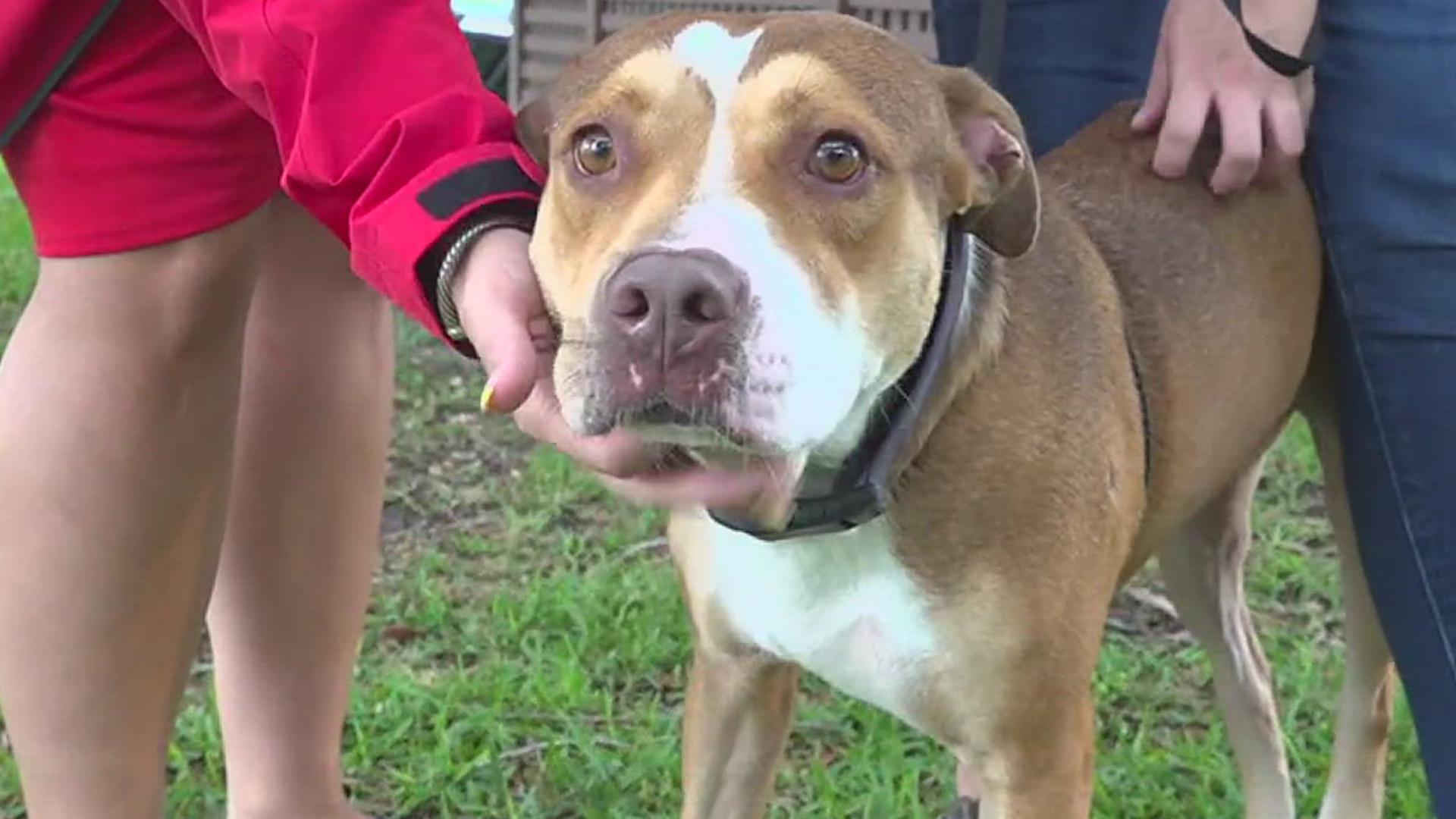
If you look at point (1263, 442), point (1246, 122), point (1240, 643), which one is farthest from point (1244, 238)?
point (1240, 643)

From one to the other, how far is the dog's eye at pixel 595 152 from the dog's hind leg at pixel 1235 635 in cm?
142

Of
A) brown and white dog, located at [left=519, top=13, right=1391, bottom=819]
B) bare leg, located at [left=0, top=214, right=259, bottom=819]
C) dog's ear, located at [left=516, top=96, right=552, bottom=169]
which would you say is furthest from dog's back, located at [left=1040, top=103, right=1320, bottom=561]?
bare leg, located at [left=0, top=214, right=259, bottom=819]

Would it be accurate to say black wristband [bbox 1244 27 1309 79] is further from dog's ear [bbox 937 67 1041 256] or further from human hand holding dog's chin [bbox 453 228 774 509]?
human hand holding dog's chin [bbox 453 228 774 509]

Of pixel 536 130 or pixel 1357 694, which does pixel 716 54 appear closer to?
pixel 536 130

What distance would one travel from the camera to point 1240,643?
10.1 feet

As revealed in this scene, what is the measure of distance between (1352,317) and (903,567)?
86 cm

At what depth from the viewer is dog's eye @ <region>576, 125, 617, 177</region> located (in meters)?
1.96

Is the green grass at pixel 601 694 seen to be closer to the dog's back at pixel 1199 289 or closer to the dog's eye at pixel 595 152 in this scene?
the dog's back at pixel 1199 289

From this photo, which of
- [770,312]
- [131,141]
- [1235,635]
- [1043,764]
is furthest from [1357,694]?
[131,141]

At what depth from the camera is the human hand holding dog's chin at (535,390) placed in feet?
5.90

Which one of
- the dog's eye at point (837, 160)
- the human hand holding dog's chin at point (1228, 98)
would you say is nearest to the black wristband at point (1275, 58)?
the human hand holding dog's chin at point (1228, 98)

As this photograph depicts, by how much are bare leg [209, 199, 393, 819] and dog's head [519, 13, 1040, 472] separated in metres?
0.62

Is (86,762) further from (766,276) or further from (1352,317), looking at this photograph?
(1352,317)

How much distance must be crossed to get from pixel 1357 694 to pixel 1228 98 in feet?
3.31
